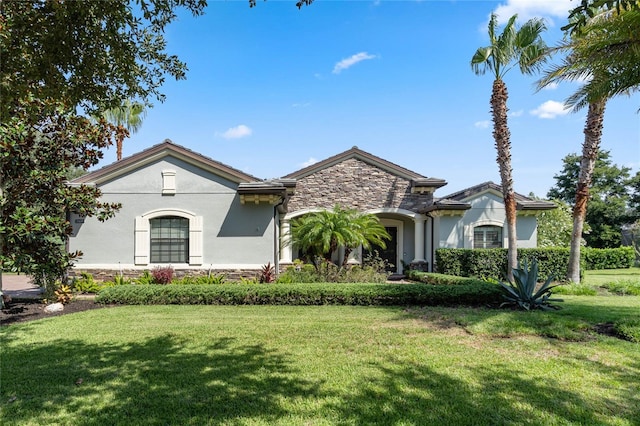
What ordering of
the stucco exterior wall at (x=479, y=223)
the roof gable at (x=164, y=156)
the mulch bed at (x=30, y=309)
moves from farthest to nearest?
1. the stucco exterior wall at (x=479, y=223)
2. the roof gable at (x=164, y=156)
3. the mulch bed at (x=30, y=309)

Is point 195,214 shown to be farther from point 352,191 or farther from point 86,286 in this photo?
point 352,191

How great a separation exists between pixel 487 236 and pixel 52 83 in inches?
700

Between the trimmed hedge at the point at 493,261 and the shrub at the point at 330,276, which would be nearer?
the shrub at the point at 330,276

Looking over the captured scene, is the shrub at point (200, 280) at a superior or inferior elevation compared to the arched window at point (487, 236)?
inferior

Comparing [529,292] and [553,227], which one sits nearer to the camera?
[529,292]

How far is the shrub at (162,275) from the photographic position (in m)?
12.4

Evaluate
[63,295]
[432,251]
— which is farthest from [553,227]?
[63,295]

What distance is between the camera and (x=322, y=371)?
4.89 m

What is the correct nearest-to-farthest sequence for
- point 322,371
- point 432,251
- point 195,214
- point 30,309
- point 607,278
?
1. point 322,371
2. point 30,309
3. point 195,214
4. point 607,278
5. point 432,251

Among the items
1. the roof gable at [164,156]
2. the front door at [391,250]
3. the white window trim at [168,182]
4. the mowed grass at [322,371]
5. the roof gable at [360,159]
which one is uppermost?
the roof gable at [360,159]

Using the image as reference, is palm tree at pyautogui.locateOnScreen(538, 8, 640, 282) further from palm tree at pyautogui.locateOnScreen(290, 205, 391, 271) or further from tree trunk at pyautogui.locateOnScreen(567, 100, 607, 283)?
palm tree at pyautogui.locateOnScreen(290, 205, 391, 271)

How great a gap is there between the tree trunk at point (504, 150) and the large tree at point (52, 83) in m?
13.1

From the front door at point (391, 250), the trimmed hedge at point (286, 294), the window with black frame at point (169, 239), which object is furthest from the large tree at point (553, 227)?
the window with black frame at point (169, 239)

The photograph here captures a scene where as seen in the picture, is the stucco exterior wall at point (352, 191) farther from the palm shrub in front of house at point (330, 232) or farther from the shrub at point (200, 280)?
the shrub at point (200, 280)
